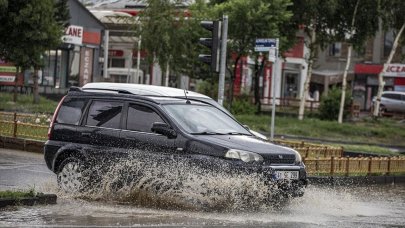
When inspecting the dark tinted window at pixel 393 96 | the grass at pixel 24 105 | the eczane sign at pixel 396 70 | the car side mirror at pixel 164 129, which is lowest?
the grass at pixel 24 105

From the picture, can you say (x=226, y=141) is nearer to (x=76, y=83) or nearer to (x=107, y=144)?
(x=107, y=144)

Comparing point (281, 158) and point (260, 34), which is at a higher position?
point (260, 34)

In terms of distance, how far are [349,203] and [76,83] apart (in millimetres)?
41776

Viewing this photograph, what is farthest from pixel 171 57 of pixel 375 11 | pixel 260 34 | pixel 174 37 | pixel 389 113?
pixel 389 113

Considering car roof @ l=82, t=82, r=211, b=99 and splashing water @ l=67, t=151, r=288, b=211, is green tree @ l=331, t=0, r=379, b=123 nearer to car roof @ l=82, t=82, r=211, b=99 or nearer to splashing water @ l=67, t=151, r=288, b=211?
car roof @ l=82, t=82, r=211, b=99

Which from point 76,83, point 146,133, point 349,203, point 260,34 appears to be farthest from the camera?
point 76,83

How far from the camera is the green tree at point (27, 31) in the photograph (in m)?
29.6

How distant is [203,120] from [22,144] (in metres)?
9.53

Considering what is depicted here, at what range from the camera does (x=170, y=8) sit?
39.2 m

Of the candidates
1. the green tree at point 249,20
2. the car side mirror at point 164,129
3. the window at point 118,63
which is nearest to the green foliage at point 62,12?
the green tree at point 249,20

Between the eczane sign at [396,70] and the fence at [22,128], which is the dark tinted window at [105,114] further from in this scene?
the eczane sign at [396,70]

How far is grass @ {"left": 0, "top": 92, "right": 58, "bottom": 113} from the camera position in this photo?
35.7 m

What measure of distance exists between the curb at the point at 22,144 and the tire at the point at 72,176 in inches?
312

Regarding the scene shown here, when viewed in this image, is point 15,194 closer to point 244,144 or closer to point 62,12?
point 244,144
